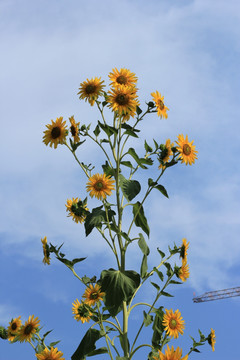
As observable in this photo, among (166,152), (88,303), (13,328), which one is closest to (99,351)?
(88,303)

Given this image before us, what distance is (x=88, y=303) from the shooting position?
515 cm

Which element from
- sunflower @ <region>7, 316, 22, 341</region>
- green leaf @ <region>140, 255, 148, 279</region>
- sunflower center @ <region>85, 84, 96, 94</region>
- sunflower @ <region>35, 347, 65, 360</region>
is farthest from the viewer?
sunflower @ <region>7, 316, 22, 341</region>

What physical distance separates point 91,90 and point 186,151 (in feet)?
4.28

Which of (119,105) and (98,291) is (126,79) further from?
(98,291)

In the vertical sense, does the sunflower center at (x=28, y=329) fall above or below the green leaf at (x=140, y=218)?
below

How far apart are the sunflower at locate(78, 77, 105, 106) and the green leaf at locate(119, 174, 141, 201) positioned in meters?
0.95

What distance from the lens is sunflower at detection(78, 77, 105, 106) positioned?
17.9 feet

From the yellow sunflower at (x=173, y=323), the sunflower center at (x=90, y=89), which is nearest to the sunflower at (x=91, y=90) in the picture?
the sunflower center at (x=90, y=89)

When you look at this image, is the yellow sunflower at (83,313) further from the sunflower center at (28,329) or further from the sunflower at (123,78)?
the sunflower at (123,78)

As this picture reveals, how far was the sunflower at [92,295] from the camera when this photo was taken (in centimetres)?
510

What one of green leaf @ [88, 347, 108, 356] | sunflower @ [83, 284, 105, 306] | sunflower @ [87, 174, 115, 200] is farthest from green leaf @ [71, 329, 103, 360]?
sunflower @ [87, 174, 115, 200]

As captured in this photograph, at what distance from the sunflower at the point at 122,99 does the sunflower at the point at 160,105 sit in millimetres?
377

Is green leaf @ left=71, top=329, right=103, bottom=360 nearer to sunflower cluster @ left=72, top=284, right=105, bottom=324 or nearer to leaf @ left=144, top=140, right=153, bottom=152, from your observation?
sunflower cluster @ left=72, top=284, right=105, bottom=324

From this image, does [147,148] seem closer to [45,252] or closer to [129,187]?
[129,187]
